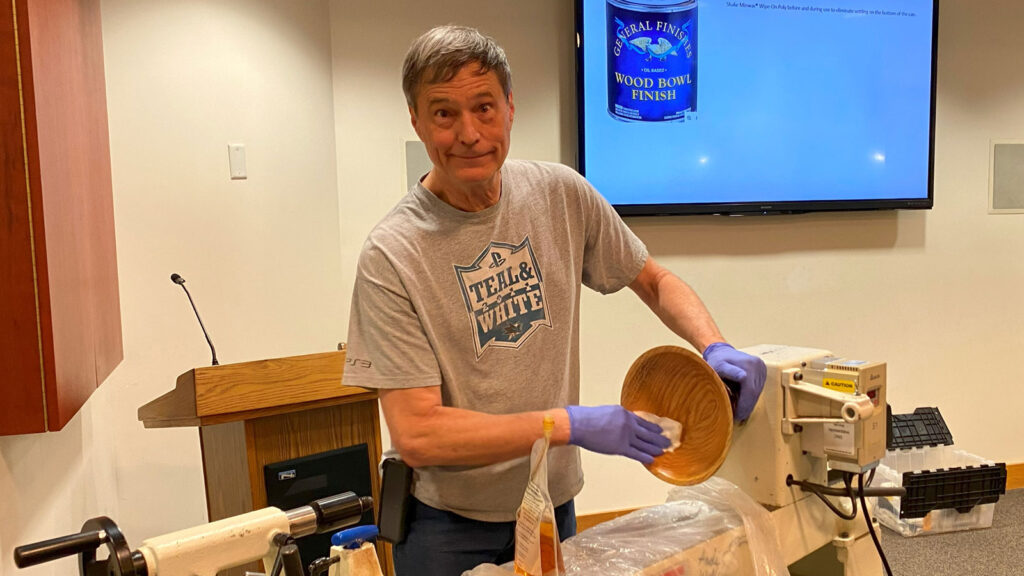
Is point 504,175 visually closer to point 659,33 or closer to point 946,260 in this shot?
point 659,33

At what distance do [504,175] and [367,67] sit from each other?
183 centimetres

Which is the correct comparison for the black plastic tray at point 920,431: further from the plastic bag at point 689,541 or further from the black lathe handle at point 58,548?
the black lathe handle at point 58,548

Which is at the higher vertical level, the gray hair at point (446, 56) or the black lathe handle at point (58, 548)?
the gray hair at point (446, 56)

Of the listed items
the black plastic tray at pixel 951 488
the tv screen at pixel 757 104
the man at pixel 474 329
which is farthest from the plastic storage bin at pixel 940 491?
the man at pixel 474 329

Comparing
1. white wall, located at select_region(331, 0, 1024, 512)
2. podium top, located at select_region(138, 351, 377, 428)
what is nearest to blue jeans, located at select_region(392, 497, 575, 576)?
podium top, located at select_region(138, 351, 377, 428)

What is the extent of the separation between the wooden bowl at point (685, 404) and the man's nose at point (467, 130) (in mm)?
449

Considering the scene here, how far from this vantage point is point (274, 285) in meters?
2.97

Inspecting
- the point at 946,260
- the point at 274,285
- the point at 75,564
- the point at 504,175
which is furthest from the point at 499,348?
the point at 946,260

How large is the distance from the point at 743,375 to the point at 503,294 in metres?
0.42

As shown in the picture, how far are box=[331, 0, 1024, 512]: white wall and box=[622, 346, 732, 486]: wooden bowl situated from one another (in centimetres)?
199

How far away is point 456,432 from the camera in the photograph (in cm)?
121

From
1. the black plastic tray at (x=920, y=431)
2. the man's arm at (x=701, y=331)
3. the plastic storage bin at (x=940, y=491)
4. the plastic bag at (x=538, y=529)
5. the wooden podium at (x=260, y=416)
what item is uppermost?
the man's arm at (x=701, y=331)

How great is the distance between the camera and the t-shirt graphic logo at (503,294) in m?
1.33

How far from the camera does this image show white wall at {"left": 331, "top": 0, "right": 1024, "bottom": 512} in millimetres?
3109
